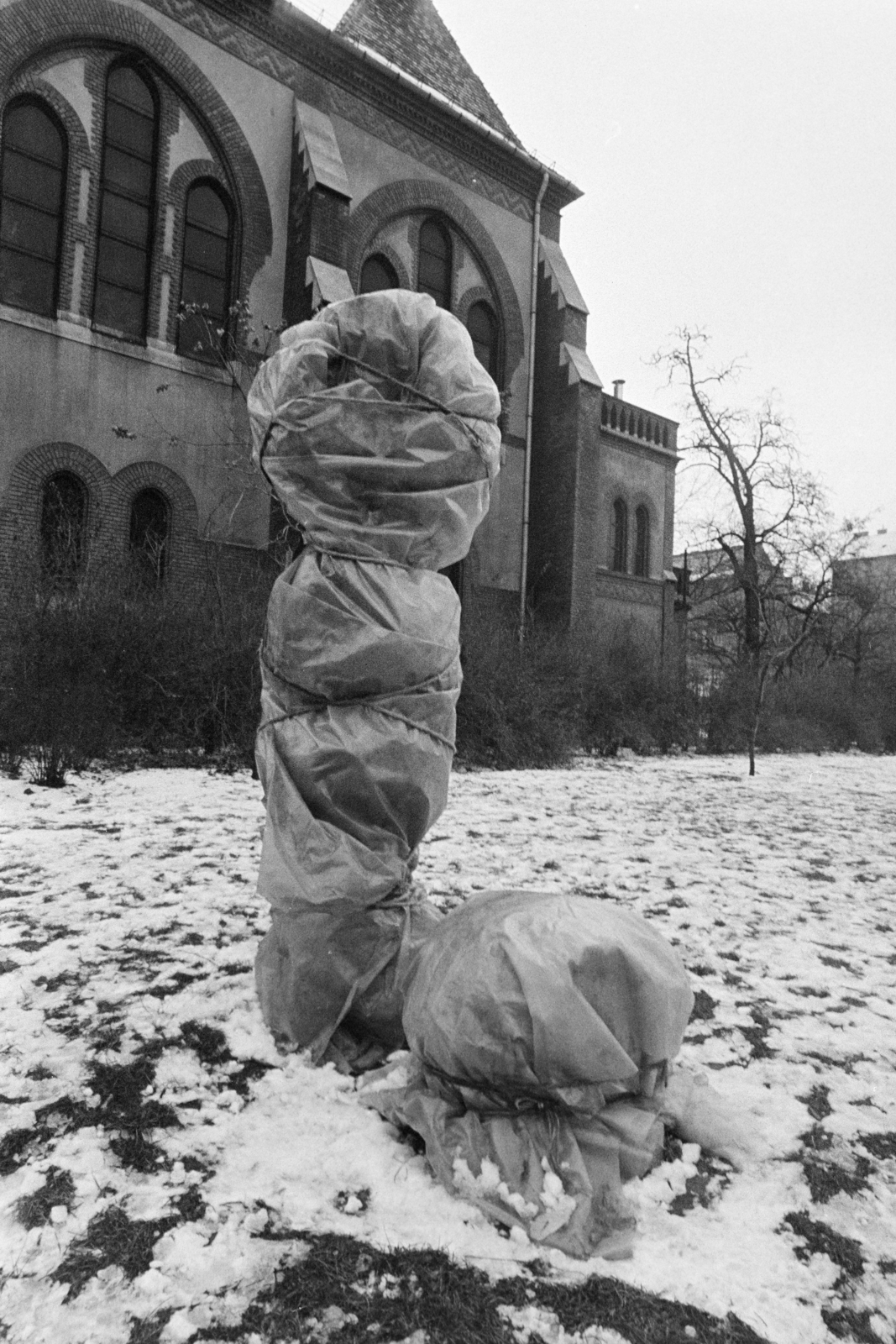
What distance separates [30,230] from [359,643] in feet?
46.3

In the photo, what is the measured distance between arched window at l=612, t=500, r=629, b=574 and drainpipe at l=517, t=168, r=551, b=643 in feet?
12.9

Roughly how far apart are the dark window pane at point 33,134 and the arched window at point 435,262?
7.15 m

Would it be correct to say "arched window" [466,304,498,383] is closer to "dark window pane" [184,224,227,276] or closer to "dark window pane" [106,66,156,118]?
"dark window pane" [184,224,227,276]

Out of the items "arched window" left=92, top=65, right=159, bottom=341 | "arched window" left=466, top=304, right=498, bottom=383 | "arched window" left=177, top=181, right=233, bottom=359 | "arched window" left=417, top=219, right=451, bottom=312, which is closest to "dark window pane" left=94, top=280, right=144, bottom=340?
"arched window" left=92, top=65, right=159, bottom=341

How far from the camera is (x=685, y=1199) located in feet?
6.25

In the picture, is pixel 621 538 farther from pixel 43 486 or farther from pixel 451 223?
pixel 43 486

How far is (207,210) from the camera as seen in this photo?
14828mm

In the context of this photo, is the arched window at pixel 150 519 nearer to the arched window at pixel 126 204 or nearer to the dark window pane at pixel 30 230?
the arched window at pixel 126 204

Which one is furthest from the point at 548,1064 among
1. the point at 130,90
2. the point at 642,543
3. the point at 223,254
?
the point at 642,543

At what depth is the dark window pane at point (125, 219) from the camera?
1384 centimetres

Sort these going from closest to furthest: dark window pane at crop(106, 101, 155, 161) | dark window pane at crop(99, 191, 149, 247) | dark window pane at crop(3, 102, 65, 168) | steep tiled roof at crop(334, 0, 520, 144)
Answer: dark window pane at crop(3, 102, 65, 168) → dark window pane at crop(106, 101, 155, 161) → dark window pane at crop(99, 191, 149, 247) → steep tiled roof at crop(334, 0, 520, 144)

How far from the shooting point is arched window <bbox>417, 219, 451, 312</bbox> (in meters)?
17.9

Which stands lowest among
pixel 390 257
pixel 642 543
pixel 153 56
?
pixel 642 543

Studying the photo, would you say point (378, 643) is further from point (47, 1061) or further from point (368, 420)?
point (47, 1061)
